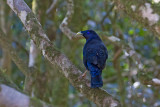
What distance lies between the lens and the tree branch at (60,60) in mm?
3369

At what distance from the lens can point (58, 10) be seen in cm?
944

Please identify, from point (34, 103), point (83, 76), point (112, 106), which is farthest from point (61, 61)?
point (34, 103)

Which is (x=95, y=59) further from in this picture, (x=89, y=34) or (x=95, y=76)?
(x=89, y=34)

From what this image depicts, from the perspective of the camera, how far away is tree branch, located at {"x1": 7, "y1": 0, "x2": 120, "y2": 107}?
11.1 feet

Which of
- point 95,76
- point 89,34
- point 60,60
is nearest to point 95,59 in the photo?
point 95,76

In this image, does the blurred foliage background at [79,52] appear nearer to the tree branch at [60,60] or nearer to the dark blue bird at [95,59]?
the dark blue bird at [95,59]

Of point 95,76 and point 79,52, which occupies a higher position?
point 79,52

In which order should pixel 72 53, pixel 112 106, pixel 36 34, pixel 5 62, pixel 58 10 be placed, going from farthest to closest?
1. pixel 58 10
2. pixel 5 62
3. pixel 72 53
4. pixel 36 34
5. pixel 112 106

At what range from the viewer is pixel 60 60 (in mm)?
3709

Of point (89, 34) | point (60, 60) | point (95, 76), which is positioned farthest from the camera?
point (89, 34)

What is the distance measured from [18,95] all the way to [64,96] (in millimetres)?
5676

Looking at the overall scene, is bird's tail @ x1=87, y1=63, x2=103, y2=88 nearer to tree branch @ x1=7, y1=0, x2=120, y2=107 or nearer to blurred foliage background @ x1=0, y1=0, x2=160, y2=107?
tree branch @ x1=7, y1=0, x2=120, y2=107

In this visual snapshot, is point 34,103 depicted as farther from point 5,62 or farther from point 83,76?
point 5,62

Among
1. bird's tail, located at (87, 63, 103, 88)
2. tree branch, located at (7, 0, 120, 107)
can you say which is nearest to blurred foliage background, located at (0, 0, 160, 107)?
bird's tail, located at (87, 63, 103, 88)
